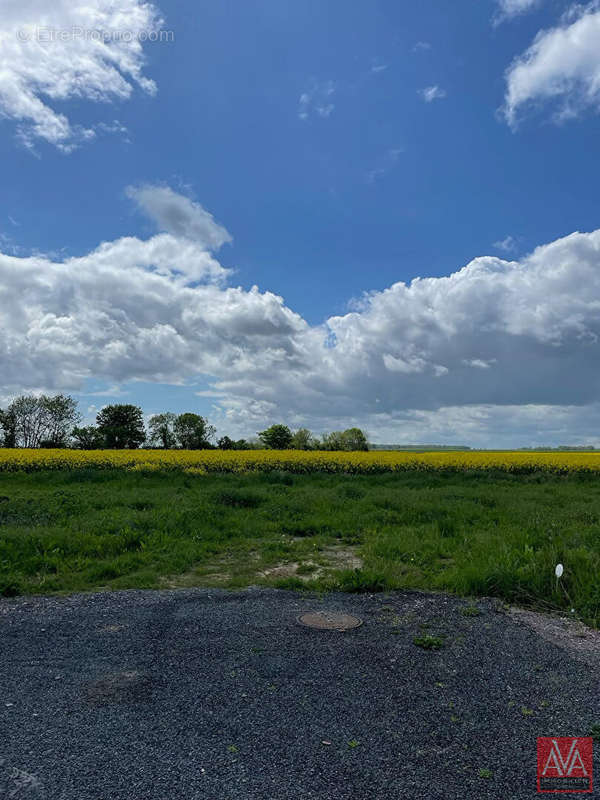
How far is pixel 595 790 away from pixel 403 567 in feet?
17.3

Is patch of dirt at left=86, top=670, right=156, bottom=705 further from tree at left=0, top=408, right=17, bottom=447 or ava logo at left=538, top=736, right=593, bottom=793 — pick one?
tree at left=0, top=408, right=17, bottom=447

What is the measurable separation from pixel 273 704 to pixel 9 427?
207ft

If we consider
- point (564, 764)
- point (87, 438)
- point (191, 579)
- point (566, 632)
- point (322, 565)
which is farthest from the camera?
point (87, 438)

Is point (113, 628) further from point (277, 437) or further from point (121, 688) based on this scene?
point (277, 437)

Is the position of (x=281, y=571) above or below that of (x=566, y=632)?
above

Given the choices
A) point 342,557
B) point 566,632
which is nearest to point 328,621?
point 566,632

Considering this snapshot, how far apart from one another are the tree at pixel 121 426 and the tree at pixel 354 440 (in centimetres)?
2436

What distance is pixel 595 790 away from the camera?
335 centimetres

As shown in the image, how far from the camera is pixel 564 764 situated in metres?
3.59

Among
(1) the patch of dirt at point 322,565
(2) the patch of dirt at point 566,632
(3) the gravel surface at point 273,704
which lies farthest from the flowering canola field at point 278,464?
(2) the patch of dirt at point 566,632

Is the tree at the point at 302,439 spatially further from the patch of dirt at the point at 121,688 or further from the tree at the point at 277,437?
the patch of dirt at the point at 121,688

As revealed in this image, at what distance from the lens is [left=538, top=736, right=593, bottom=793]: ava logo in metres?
3.36

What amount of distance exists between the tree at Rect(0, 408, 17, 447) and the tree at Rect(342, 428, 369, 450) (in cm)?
3737

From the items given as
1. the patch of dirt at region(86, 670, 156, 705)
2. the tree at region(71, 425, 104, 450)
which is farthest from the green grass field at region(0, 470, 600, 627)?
the tree at region(71, 425, 104, 450)
